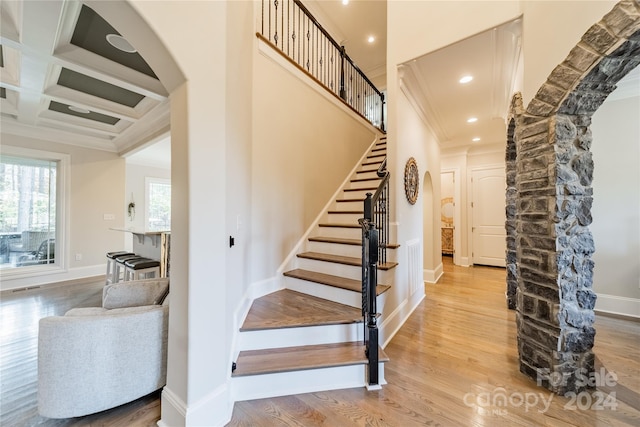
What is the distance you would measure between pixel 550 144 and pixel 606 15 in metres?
0.81

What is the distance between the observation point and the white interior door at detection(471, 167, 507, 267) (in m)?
5.93

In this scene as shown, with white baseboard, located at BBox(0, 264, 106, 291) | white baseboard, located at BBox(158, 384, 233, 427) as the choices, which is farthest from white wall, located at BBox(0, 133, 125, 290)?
white baseboard, located at BBox(158, 384, 233, 427)

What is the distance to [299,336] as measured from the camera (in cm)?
204

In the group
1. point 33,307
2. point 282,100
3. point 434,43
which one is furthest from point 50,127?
point 434,43

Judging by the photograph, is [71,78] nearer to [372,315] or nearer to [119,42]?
[119,42]

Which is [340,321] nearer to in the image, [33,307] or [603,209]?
[603,209]

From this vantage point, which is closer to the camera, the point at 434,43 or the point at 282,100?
the point at 434,43

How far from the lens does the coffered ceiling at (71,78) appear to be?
1899mm

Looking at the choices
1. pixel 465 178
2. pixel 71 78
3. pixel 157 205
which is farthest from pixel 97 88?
pixel 465 178

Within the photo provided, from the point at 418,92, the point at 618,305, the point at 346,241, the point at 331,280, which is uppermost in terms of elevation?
the point at 418,92

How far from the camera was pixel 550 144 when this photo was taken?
1860 mm

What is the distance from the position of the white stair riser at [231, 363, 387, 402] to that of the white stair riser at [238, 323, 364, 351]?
10.4 inches

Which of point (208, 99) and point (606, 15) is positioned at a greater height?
point (606, 15)

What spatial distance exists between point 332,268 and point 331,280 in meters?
0.25
